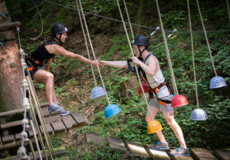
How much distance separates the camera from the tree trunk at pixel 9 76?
4.05 metres

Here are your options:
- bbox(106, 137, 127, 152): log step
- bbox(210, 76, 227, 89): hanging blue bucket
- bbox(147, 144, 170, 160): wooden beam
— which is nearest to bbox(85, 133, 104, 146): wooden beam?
bbox(106, 137, 127, 152): log step

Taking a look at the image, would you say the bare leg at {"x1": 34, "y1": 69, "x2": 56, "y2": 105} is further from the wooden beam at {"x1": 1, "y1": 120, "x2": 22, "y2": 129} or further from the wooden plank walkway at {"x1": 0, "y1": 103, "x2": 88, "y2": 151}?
the wooden beam at {"x1": 1, "y1": 120, "x2": 22, "y2": 129}

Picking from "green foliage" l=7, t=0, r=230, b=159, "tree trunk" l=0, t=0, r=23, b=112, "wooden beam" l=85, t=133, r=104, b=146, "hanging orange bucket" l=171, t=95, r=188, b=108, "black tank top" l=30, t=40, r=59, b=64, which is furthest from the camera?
"green foliage" l=7, t=0, r=230, b=159

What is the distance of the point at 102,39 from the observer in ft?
30.6

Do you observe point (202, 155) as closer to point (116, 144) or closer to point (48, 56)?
point (116, 144)

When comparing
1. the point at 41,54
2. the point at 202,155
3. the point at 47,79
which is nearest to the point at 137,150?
the point at 202,155

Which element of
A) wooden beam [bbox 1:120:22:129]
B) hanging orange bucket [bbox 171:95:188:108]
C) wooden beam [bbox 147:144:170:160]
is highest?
wooden beam [bbox 1:120:22:129]

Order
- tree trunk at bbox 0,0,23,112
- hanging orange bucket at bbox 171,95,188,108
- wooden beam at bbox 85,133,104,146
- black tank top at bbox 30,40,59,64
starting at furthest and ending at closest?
wooden beam at bbox 85,133,104,146 < tree trunk at bbox 0,0,23,112 < black tank top at bbox 30,40,59,64 < hanging orange bucket at bbox 171,95,188,108

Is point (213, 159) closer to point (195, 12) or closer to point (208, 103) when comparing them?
point (208, 103)

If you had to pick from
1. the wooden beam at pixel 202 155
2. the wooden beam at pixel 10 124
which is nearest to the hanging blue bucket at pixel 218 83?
the wooden beam at pixel 202 155

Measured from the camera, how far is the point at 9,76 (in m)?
4.07

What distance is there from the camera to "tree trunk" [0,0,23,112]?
13.3 feet

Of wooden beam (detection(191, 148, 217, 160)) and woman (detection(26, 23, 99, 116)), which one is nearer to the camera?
woman (detection(26, 23, 99, 116))

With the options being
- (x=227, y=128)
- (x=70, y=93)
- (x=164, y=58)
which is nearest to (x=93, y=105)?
(x=70, y=93)
